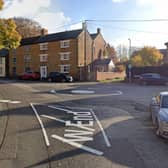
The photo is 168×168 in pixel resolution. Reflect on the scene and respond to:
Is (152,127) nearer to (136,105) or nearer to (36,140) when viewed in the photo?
(36,140)

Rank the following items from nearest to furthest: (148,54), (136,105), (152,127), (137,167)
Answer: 1. (137,167)
2. (152,127)
3. (136,105)
4. (148,54)

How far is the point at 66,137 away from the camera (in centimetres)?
1020

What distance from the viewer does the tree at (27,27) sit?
7925 centimetres

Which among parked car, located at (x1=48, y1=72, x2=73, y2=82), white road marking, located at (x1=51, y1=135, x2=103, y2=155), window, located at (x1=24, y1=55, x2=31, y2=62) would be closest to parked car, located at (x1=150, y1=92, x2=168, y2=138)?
white road marking, located at (x1=51, y1=135, x2=103, y2=155)

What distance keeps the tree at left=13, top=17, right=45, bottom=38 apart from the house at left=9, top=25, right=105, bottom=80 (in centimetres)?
1374

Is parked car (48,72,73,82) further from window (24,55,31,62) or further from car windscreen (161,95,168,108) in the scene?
car windscreen (161,95,168,108)

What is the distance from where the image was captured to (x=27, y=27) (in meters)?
81.2

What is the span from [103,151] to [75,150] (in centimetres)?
77

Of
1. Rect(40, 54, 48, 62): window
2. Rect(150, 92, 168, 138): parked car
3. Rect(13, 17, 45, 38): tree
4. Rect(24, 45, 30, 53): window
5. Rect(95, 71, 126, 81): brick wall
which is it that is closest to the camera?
Rect(150, 92, 168, 138): parked car

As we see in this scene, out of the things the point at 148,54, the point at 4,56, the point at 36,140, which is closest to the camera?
the point at 36,140

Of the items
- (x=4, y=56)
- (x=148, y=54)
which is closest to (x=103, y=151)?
(x=148, y=54)

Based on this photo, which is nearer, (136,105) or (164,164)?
(164,164)

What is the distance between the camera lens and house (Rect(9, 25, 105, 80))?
54625 millimetres

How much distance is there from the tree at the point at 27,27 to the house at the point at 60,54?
1374 cm
